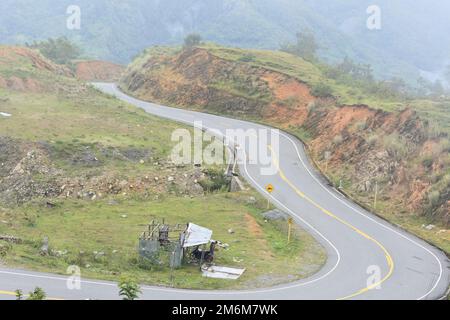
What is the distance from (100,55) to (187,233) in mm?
141866

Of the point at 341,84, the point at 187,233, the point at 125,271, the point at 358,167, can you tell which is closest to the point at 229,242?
the point at 187,233

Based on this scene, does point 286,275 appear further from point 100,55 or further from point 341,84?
point 100,55

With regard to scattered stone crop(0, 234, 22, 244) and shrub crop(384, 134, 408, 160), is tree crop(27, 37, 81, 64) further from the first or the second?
scattered stone crop(0, 234, 22, 244)

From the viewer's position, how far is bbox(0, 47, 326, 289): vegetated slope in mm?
24172

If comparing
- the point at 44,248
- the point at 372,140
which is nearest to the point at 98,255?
the point at 44,248

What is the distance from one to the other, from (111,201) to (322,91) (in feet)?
95.1

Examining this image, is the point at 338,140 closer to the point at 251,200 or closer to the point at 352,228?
the point at 251,200

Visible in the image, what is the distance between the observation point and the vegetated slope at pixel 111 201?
24.2 m

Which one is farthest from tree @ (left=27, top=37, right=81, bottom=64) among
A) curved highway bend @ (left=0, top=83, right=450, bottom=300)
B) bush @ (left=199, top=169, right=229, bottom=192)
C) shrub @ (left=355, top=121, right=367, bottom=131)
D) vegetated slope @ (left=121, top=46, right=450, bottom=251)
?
bush @ (left=199, top=169, right=229, bottom=192)

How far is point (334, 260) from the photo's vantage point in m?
27.1

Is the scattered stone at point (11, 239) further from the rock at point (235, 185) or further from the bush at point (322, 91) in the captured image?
the bush at point (322, 91)

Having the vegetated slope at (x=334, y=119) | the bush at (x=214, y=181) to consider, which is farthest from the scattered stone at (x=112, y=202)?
the vegetated slope at (x=334, y=119)

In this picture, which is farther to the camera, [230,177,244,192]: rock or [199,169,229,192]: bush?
[230,177,244,192]: rock

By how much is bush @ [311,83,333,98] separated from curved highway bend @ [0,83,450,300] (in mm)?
13002
